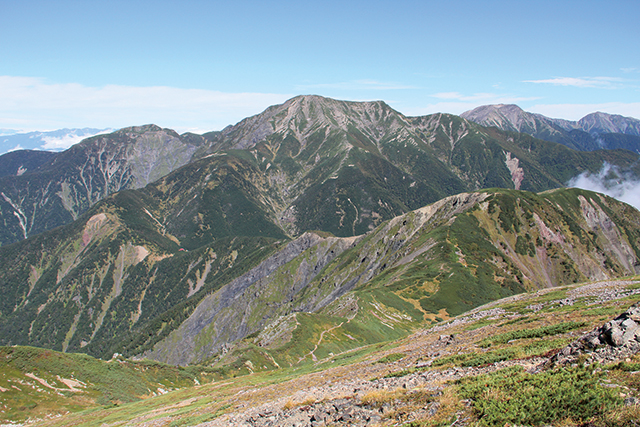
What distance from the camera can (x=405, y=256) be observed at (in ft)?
501

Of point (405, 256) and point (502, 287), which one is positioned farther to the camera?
point (405, 256)

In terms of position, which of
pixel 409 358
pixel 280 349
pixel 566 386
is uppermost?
pixel 566 386

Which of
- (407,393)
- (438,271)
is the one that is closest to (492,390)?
(407,393)

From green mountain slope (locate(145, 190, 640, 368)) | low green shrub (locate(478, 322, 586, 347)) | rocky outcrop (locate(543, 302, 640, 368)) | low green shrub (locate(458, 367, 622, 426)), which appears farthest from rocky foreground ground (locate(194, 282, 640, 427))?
green mountain slope (locate(145, 190, 640, 368))

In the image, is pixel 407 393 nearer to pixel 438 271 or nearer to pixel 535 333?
pixel 535 333

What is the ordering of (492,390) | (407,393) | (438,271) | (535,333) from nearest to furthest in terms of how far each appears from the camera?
(492,390) < (407,393) < (535,333) < (438,271)

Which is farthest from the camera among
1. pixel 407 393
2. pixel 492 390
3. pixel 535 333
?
pixel 535 333

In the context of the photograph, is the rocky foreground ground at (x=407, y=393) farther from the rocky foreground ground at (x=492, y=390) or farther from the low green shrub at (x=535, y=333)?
the low green shrub at (x=535, y=333)

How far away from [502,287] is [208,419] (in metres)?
112

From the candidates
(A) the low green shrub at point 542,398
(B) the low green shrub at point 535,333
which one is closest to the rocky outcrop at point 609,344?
(A) the low green shrub at point 542,398

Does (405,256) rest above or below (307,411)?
below

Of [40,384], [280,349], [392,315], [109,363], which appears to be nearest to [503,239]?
[392,315]

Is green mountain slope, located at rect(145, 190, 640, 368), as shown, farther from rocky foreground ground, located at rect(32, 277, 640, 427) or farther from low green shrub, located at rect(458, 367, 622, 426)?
low green shrub, located at rect(458, 367, 622, 426)

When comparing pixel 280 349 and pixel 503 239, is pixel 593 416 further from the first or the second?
pixel 503 239
